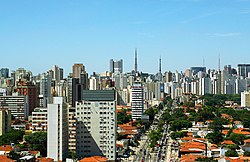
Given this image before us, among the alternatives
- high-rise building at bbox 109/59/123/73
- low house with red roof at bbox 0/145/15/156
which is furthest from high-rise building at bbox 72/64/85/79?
high-rise building at bbox 109/59/123/73

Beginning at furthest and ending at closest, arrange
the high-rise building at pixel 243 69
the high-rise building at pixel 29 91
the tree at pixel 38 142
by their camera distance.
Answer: the high-rise building at pixel 243 69 < the high-rise building at pixel 29 91 < the tree at pixel 38 142

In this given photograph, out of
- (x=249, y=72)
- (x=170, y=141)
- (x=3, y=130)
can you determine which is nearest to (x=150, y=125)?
(x=170, y=141)

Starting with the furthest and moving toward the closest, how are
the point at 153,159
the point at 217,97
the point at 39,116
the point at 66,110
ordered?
the point at 217,97 → the point at 39,116 → the point at 153,159 → the point at 66,110

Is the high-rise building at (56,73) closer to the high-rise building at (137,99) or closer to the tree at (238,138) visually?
the high-rise building at (137,99)

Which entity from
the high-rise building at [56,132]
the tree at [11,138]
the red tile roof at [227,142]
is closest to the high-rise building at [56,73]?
the tree at [11,138]

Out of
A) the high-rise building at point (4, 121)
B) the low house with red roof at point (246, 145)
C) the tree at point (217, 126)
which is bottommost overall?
the low house with red roof at point (246, 145)

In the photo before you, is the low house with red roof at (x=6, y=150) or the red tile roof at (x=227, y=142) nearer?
the low house with red roof at (x=6, y=150)

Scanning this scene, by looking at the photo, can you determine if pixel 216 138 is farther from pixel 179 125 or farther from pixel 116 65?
pixel 116 65

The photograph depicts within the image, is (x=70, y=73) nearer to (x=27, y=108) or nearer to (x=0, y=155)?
(x=27, y=108)
